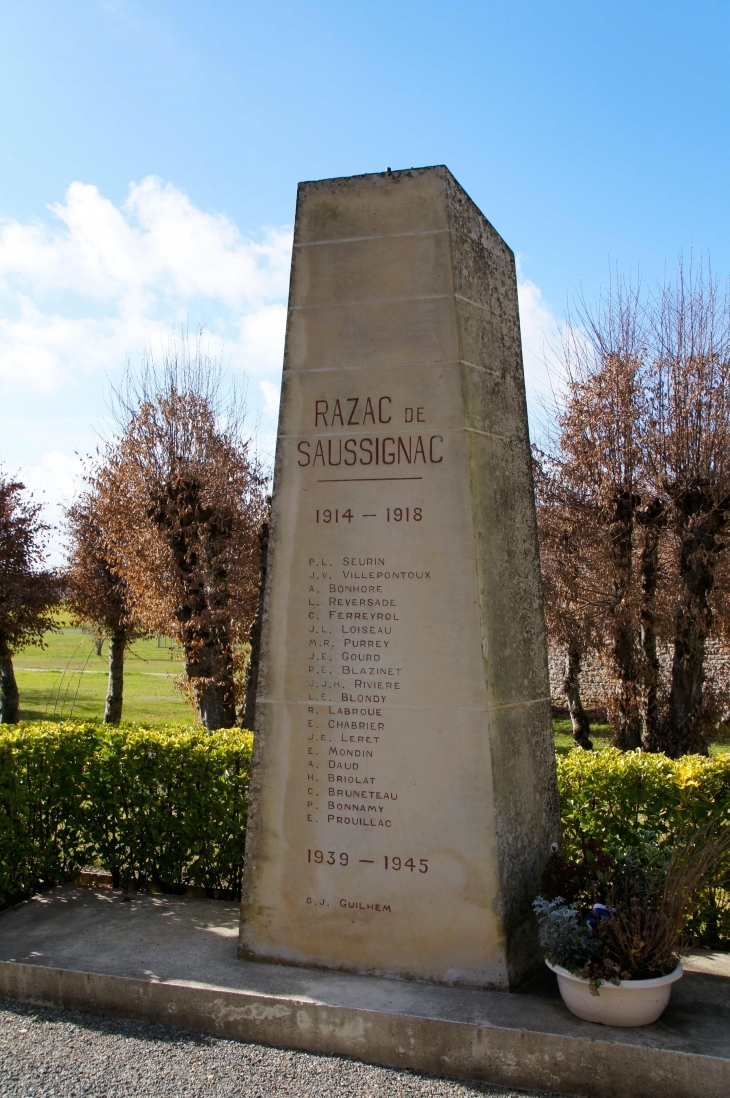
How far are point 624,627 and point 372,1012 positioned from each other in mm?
10846

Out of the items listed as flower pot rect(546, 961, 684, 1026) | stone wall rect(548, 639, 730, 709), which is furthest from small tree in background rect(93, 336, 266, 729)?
flower pot rect(546, 961, 684, 1026)

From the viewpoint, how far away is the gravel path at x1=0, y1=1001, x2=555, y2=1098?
3773mm

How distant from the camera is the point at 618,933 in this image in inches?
157

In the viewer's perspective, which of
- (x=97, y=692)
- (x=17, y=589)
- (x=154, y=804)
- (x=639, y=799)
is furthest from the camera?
(x=97, y=692)

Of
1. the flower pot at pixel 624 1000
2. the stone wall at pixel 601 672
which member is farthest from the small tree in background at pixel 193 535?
the flower pot at pixel 624 1000

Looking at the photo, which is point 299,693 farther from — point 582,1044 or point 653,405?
point 653,405

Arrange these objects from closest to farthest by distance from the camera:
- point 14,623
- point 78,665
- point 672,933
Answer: point 672,933 < point 14,623 < point 78,665

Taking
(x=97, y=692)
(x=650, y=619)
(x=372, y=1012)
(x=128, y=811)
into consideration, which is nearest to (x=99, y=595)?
(x=97, y=692)

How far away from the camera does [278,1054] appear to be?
4.11m

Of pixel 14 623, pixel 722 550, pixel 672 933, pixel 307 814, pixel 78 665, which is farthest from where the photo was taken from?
pixel 78 665

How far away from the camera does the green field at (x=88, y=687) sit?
22.5m

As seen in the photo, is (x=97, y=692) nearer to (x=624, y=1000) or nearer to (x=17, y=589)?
(x=17, y=589)

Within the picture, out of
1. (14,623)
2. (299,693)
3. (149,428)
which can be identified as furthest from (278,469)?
(14,623)

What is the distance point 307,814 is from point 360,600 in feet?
3.92
